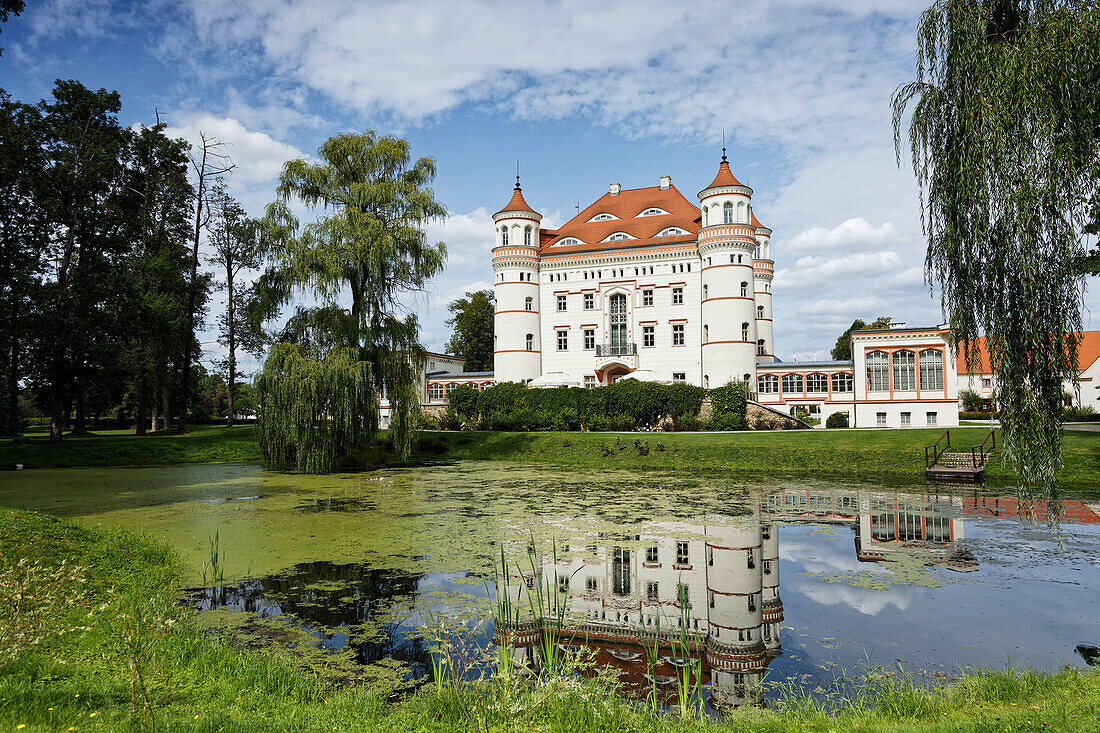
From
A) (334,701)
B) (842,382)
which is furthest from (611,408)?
(334,701)

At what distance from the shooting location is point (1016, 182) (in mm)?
6410

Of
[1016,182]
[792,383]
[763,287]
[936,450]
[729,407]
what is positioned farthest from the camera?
[763,287]

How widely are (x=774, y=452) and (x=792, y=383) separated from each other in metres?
16.4

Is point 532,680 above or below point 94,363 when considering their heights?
below

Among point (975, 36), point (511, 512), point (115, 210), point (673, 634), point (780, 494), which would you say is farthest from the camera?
point (115, 210)

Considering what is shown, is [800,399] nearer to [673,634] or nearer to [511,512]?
[511,512]

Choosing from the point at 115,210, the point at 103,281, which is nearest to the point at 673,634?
the point at 103,281

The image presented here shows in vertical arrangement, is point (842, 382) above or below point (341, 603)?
above

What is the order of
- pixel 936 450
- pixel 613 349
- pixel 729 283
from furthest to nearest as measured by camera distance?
pixel 613 349 → pixel 729 283 → pixel 936 450

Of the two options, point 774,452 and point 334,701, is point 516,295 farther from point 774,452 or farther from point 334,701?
point 334,701

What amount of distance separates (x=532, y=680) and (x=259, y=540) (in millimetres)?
6872

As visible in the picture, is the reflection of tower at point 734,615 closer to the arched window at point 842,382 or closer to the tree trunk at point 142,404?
the tree trunk at point 142,404

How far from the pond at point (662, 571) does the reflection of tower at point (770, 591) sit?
0.12 ft

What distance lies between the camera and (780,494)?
1505 cm
